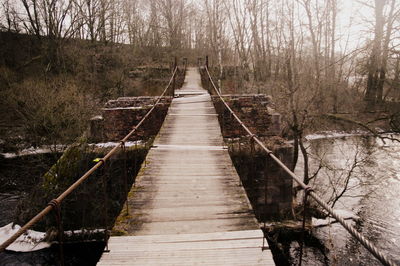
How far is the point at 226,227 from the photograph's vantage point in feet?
13.9

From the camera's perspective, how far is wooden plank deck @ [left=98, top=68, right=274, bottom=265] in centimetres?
357

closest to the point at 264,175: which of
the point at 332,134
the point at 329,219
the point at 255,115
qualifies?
the point at 255,115

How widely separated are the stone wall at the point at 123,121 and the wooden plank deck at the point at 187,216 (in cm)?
496

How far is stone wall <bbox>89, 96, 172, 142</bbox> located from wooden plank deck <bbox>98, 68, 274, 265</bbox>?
4961 mm

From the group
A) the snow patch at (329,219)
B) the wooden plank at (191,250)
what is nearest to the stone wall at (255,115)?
the snow patch at (329,219)

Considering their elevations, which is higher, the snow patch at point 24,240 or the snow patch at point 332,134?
the snow patch at point 332,134

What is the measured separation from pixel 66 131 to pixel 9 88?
23.7 ft

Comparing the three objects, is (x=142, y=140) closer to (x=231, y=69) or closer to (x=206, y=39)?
(x=231, y=69)

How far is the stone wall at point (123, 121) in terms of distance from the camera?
12.7 metres

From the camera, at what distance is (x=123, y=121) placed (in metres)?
12.8

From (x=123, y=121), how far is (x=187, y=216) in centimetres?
888

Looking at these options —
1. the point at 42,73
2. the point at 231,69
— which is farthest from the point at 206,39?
the point at 42,73

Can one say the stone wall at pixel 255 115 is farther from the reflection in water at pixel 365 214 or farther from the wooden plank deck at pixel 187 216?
the wooden plank deck at pixel 187 216

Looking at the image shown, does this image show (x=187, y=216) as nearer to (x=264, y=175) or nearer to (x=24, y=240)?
(x=264, y=175)
